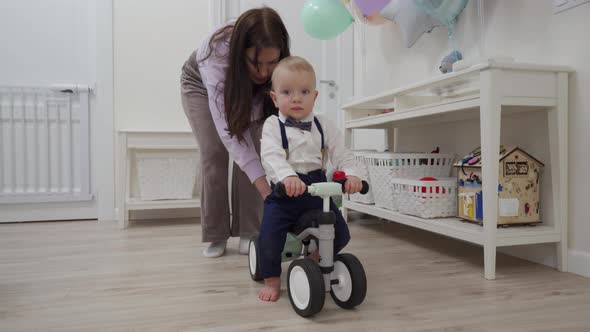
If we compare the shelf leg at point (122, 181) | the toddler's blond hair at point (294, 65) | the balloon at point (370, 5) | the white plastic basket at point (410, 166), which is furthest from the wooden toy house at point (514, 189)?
the shelf leg at point (122, 181)

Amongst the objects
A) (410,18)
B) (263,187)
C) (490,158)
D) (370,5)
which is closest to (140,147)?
(263,187)

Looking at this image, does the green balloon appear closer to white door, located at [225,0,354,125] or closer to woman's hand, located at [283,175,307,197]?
white door, located at [225,0,354,125]

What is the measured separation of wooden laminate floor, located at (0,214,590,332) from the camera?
97 centimetres

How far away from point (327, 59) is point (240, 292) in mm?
2208

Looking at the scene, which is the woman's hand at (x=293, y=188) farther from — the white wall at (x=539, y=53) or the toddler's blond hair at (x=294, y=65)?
the white wall at (x=539, y=53)

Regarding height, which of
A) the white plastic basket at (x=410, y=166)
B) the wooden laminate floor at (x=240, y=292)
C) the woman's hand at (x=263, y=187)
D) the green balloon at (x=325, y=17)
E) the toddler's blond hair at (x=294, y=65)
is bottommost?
the wooden laminate floor at (x=240, y=292)

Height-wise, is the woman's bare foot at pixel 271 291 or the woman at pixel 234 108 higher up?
the woman at pixel 234 108

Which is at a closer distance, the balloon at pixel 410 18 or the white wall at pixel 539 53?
the white wall at pixel 539 53

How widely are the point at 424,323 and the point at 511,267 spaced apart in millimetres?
668

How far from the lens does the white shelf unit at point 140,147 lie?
7.76ft

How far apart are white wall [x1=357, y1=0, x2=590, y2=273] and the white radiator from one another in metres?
2.08

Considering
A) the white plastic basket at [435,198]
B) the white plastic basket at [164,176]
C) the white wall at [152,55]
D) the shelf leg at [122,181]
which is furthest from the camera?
the white wall at [152,55]

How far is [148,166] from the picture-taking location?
246cm

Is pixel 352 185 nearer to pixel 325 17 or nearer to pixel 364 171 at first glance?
pixel 364 171
